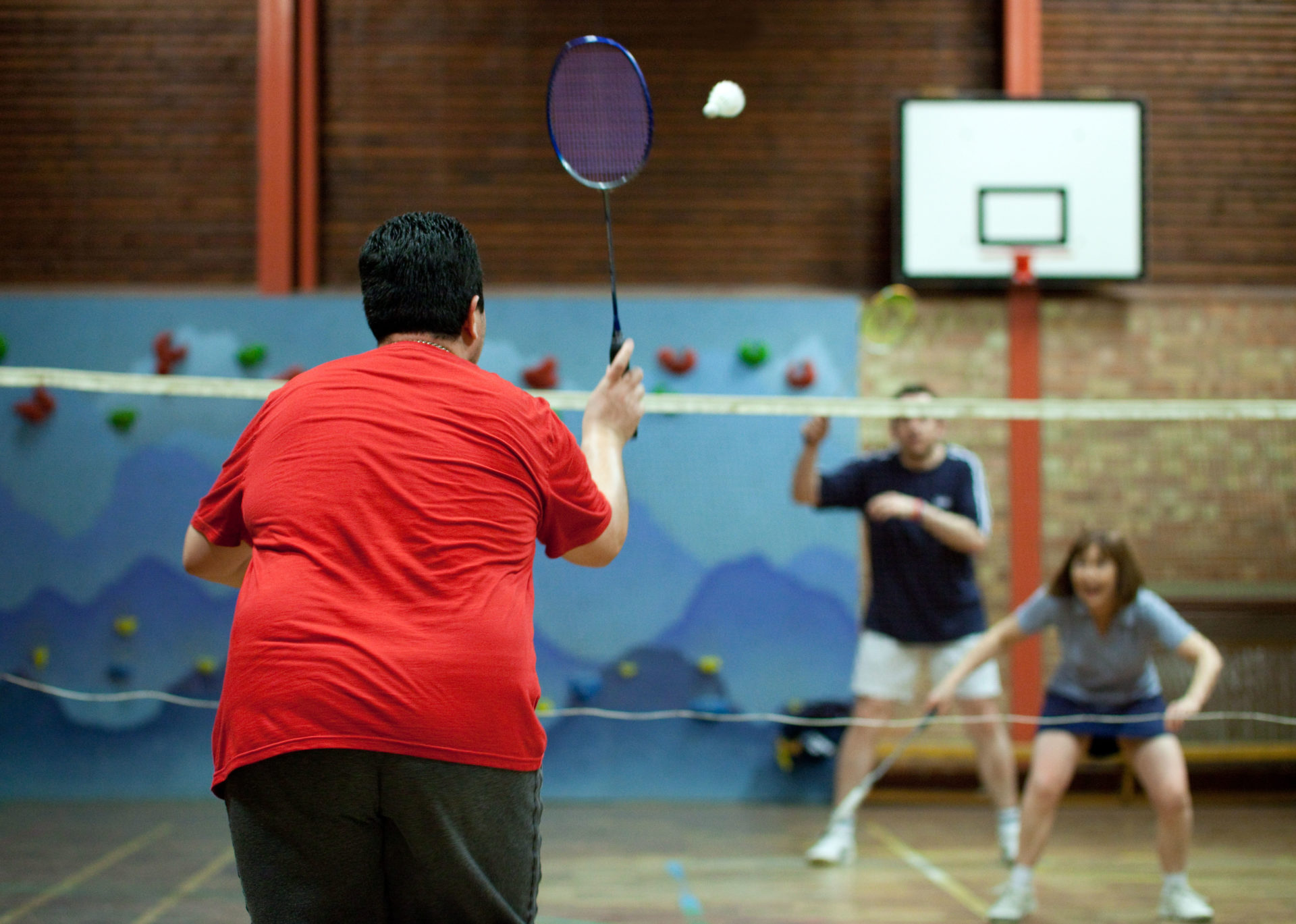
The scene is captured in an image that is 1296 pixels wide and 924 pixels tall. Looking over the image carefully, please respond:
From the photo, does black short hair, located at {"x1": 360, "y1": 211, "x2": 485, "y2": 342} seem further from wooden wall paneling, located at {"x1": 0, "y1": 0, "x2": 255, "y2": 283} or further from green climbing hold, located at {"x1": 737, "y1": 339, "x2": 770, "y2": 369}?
wooden wall paneling, located at {"x1": 0, "y1": 0, "x2": 255, "y2": 283}

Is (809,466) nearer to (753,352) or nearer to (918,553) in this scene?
(918,553)

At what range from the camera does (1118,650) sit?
3.79 metres

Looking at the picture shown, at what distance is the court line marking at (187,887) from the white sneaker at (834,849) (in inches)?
88.5

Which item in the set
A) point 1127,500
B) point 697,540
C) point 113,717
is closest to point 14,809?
point 113,717

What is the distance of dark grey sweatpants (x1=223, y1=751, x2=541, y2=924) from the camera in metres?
1.44

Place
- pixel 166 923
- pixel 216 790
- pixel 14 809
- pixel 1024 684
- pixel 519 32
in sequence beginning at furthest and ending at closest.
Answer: pixel 519 32, pixel 1024 684, pixel 14 809, pixel 166 923, pixel 216 790

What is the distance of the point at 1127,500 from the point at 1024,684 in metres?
1.16

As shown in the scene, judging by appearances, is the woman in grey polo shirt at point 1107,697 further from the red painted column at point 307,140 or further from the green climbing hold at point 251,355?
the red painted column at point 307,140

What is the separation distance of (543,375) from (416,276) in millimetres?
4180

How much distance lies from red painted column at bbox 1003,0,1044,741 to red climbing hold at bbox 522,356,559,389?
2.52m

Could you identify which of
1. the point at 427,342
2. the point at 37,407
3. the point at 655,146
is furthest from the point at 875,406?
Result: the point at 37,407

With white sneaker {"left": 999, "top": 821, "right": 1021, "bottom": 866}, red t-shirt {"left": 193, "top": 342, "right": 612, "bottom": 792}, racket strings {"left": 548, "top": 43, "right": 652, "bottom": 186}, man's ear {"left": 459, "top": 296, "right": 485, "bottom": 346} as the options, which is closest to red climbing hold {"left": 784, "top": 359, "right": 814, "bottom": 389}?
white sneaker {"left": 999, "top": 821, "right": 1021, "bottom": 866}

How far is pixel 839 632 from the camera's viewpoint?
5801mm

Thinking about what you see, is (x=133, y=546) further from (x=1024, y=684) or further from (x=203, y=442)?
(x=1024, y=684)
